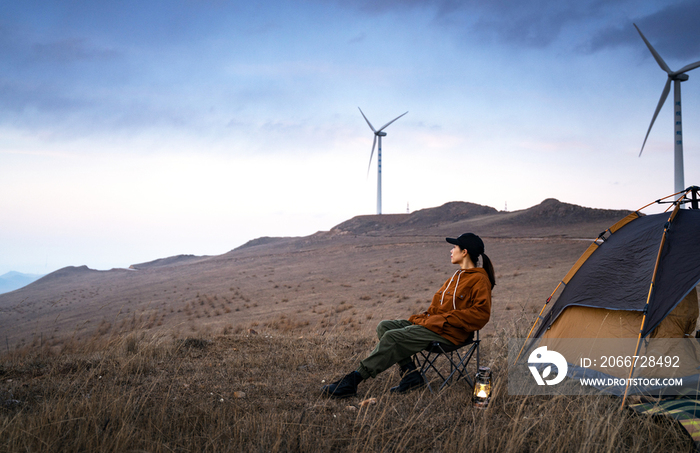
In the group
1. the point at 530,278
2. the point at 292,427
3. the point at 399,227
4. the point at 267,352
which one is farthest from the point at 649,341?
the point at 399,227

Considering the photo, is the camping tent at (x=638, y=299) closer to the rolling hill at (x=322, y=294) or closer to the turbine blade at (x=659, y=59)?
the rolling hill at (x=322, y=294)

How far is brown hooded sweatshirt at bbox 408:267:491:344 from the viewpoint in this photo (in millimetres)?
4254

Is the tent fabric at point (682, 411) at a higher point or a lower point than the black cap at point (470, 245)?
lower

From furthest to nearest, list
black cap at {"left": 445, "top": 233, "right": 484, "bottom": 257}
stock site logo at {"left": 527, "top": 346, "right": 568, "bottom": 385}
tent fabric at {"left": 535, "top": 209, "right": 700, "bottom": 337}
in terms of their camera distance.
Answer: stock site logo at {"left": 527, "top": 346, "right": 568, "bottom": 385}, black cap at {"left": 445, "top": 233, "right": 484, "bottom": 257}, tent fabric at {"left": 535, "top": 209, "right": 700, "bottom": 337}

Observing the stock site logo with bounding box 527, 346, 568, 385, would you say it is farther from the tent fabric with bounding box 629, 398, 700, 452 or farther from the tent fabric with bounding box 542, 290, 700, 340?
the tent fabric with bounding box 629, 398, 700, 452

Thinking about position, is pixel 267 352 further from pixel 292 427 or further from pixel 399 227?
pixel 399 227

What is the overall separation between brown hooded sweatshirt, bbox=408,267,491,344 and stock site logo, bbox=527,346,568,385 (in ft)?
3.61

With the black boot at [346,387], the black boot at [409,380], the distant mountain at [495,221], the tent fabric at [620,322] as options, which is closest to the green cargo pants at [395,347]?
the black boot at [346,387]

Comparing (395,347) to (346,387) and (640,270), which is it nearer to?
(346,387)

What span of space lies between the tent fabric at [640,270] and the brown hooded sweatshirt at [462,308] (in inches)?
63.5

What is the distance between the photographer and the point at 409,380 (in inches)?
175

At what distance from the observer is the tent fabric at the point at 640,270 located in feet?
14.4

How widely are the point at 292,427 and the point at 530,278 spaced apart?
1930 cm

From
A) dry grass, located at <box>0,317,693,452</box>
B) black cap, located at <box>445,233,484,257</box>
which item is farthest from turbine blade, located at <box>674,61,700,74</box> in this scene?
black cap, located at <box>445,233,484,257</box>
